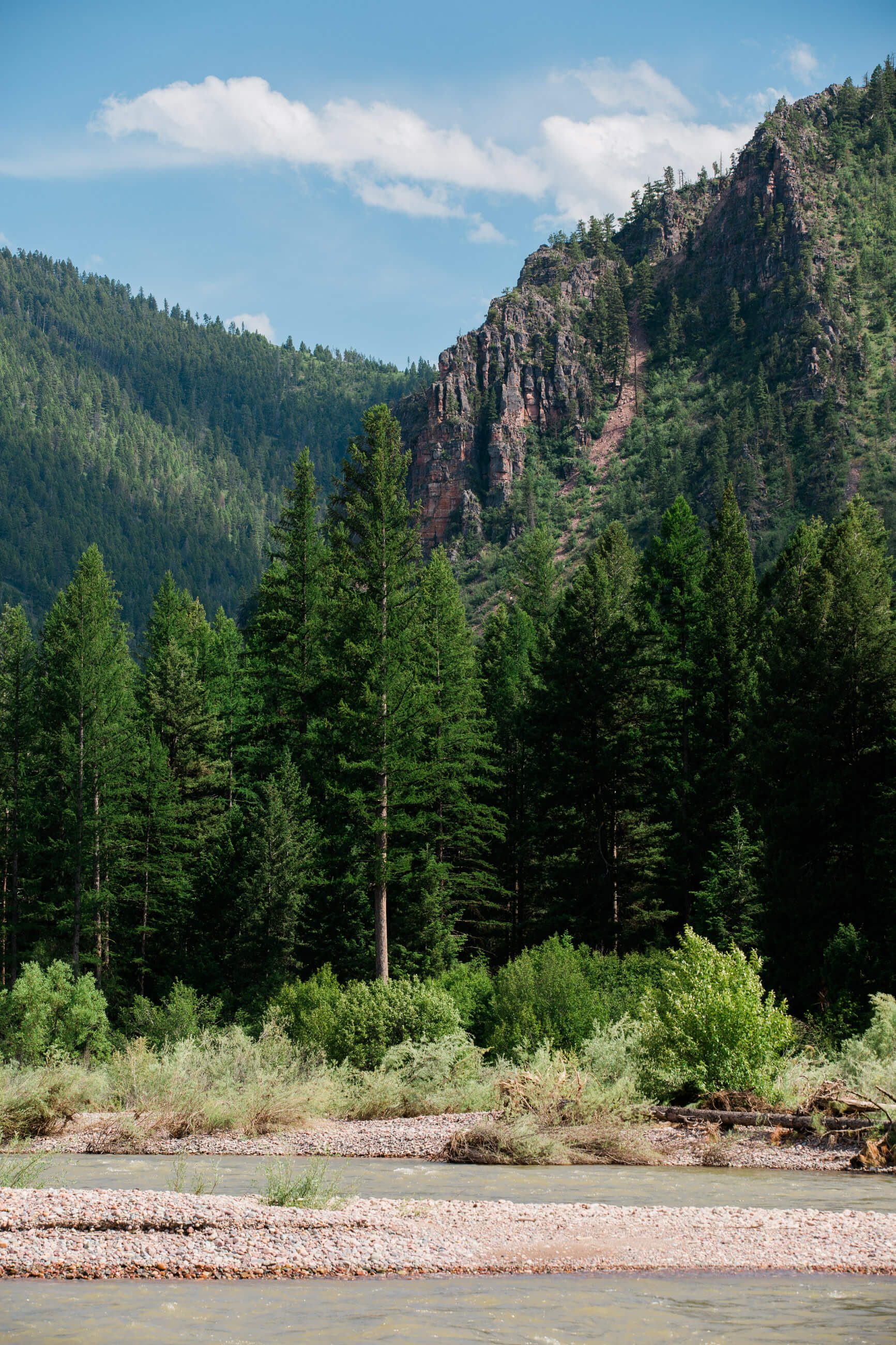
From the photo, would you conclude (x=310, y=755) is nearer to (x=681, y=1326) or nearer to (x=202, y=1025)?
(x=202, y=1025)

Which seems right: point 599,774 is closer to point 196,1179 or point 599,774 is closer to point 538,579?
point 196,1179

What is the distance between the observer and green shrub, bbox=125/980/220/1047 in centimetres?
3159

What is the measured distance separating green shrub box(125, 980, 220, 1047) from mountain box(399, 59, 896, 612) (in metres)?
74.0

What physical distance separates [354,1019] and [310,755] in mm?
13894

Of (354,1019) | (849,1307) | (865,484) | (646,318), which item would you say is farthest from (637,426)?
(849,1307)

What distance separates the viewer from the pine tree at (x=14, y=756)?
4181 centimetres

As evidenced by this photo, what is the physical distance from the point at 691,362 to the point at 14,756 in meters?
109

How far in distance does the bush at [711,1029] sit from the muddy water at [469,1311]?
8.07m

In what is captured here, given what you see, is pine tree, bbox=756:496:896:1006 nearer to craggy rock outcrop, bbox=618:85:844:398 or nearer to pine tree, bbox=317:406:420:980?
pine tree, bbox=317:406:420:980

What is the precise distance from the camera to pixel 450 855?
3944 cm

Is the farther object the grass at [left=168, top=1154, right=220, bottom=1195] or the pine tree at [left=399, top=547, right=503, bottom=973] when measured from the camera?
the pine tree at [left=399, top=547, right=503, bottom=973]

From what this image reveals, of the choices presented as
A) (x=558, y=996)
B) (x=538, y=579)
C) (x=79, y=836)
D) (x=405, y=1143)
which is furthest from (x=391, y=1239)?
(x=538, y=579)

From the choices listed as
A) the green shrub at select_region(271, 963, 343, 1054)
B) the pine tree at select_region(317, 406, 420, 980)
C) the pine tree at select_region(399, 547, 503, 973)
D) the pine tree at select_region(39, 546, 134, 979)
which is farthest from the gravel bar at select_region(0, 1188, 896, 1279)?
the pine tree at select_region(39, 546, 134, 979)

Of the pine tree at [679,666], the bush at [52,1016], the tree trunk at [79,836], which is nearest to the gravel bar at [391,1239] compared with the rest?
the bush at [52,1016]
